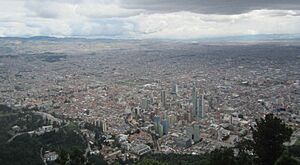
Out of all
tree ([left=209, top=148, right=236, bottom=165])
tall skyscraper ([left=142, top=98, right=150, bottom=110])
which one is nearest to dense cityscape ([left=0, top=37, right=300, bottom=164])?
tall skyscraper ([left=142, top=98, right=150, bottom=110])

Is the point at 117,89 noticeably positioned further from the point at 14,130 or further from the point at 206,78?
the point at 14,130

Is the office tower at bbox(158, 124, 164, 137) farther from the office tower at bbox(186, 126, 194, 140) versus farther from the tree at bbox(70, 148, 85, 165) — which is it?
the tree at bbox(70, 148, 85, 165)

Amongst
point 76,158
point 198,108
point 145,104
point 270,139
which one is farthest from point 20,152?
point 270,139

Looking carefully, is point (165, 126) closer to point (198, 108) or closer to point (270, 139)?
point (198, 108)

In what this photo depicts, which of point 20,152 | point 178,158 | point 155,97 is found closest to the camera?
point 178,158

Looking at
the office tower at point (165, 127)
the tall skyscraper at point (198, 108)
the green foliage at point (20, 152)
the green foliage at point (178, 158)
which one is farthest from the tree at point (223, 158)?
the tall skyscraper at point (198, 108)

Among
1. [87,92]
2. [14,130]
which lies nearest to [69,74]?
[87,92]

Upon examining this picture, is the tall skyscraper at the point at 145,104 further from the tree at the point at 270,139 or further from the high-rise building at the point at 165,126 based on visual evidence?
the tree at the point at 270,139

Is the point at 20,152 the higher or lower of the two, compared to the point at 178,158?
higher
